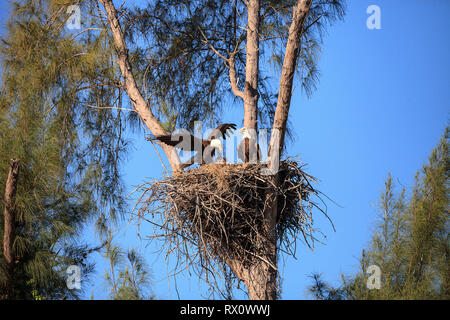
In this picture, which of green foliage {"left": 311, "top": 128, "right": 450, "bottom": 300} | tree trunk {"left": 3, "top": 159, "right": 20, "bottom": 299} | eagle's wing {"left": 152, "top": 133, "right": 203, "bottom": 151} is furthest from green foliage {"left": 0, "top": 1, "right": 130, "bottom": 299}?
green foliage {"left": 311, "top": 128, "right": 450, "bottom": 300}

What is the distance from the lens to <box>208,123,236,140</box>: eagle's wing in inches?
182

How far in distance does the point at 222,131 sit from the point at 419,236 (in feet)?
6.60

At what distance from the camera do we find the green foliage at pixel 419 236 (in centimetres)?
464

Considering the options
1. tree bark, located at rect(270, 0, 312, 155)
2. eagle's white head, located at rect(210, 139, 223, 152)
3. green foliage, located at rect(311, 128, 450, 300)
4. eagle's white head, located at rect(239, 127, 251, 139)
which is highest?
tree bark, located at rect(270, 0, 312, 155)

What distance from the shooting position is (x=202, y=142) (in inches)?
180

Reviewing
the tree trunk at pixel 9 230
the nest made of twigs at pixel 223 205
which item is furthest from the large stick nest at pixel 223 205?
the tree trunk at pixel 9 230

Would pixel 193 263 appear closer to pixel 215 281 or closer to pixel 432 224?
pixel 215 281

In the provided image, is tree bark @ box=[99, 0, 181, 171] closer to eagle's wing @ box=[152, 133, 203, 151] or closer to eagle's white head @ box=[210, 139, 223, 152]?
eagle's wing @ box=[152, 133, 203, 151]

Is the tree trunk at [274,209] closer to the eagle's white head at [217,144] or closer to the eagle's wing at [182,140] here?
the eagle's white head at [217,144]

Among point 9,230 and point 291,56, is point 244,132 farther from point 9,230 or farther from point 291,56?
point 9,230

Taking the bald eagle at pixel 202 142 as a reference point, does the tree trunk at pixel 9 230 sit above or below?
below

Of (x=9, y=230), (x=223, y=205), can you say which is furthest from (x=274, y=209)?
(x=9, y=230)
